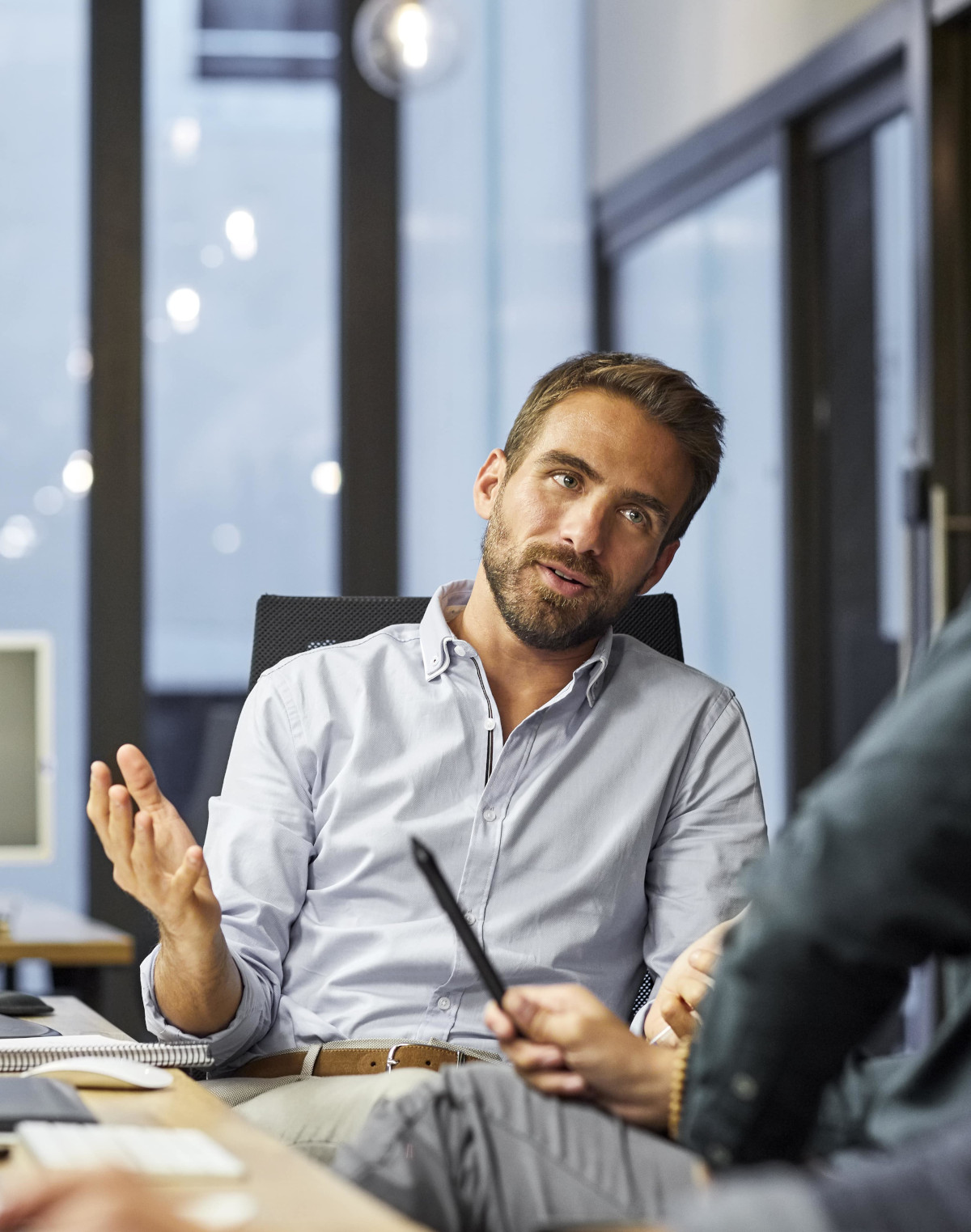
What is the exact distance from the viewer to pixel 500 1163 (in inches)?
40.5

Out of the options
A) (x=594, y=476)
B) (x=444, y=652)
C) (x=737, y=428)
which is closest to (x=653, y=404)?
(x=594, y=476)

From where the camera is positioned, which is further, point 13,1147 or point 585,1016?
point 585,1016

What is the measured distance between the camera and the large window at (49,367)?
422cm

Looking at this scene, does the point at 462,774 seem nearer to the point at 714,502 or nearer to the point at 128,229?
the point at 714,502

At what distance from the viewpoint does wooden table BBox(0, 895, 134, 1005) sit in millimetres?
2414

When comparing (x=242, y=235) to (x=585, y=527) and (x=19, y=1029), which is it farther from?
(x=19, y=1029)

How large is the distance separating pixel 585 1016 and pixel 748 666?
9.80 feet

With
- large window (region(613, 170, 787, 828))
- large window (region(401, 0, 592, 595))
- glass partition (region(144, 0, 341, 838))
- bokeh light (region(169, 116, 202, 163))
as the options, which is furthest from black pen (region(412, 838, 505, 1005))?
bokeh light (region(169, 116, 202, 163))

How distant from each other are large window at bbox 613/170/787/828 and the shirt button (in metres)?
2.90

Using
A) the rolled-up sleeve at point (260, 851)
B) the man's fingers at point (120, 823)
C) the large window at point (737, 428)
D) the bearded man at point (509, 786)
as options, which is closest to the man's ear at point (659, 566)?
the bearded man at point (509, 786)

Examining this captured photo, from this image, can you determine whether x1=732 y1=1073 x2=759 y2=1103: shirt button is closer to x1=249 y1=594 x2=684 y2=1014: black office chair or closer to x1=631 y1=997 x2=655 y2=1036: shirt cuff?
x1=631 y1=997 x2=655 y2=1036: shirt cuff

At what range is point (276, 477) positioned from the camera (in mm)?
4379

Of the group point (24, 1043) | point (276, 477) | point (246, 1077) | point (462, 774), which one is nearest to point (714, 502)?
point (276, 477)

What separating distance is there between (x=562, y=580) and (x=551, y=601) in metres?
0.03
